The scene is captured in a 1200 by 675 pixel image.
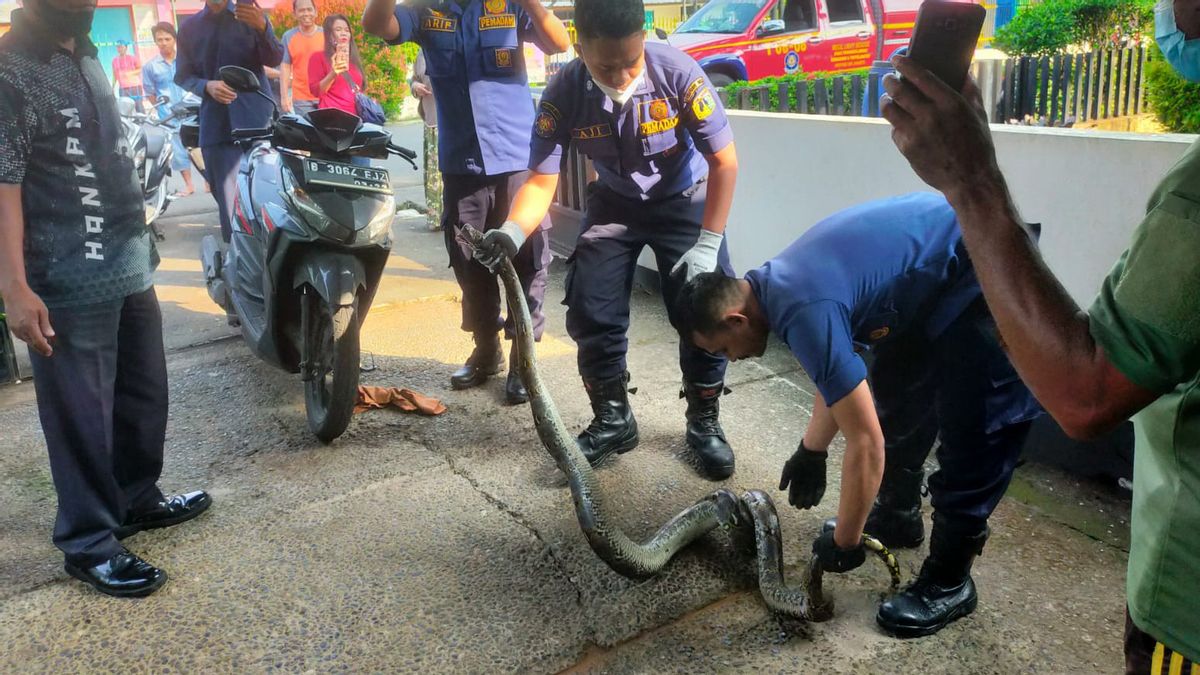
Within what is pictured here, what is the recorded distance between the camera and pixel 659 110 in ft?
10.7

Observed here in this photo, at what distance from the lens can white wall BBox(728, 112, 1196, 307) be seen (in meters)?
2.98

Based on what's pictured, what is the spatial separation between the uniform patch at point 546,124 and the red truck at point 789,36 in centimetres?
752

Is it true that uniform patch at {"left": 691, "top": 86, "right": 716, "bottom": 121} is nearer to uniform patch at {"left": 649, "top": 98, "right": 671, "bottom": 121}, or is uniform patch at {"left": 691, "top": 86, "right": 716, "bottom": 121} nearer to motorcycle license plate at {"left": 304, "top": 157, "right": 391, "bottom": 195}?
uniform patch at {"left": 649, "top": 98, "right": 671, "bottom": 121}

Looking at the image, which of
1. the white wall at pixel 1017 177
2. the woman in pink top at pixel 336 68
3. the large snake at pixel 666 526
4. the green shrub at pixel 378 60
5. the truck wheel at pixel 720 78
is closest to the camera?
the large snake at pixel 666 526

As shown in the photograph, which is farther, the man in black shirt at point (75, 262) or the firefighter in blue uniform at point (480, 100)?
the firefighter in blue uniform at point (480, 100)

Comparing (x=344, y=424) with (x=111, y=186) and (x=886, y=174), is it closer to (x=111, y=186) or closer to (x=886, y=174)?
(x=111, y=186)

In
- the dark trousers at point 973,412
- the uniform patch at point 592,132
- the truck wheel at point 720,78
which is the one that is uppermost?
the uniform patch at point 592,132

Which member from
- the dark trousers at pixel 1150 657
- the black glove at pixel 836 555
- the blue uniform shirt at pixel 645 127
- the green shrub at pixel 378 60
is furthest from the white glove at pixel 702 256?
the green shrub at pixel 378 60

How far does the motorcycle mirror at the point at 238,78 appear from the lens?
12.5 feet

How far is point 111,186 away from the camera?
2648 millimetres

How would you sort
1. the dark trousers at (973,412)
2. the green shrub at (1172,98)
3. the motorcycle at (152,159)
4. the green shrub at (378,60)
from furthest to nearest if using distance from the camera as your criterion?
the green shrub at (378,60)
the motorcycle at (152,159)
the green shrub at (1172,98)
the dark trousers at (973,412)

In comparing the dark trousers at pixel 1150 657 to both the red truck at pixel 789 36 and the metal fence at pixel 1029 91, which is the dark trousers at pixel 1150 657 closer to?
the metal fence at pixel 1029 91

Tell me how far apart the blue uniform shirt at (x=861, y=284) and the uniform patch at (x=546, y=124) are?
127 cm

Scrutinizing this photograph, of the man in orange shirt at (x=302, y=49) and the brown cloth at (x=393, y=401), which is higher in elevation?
the man in orange shirt at (x=302, y=49)
